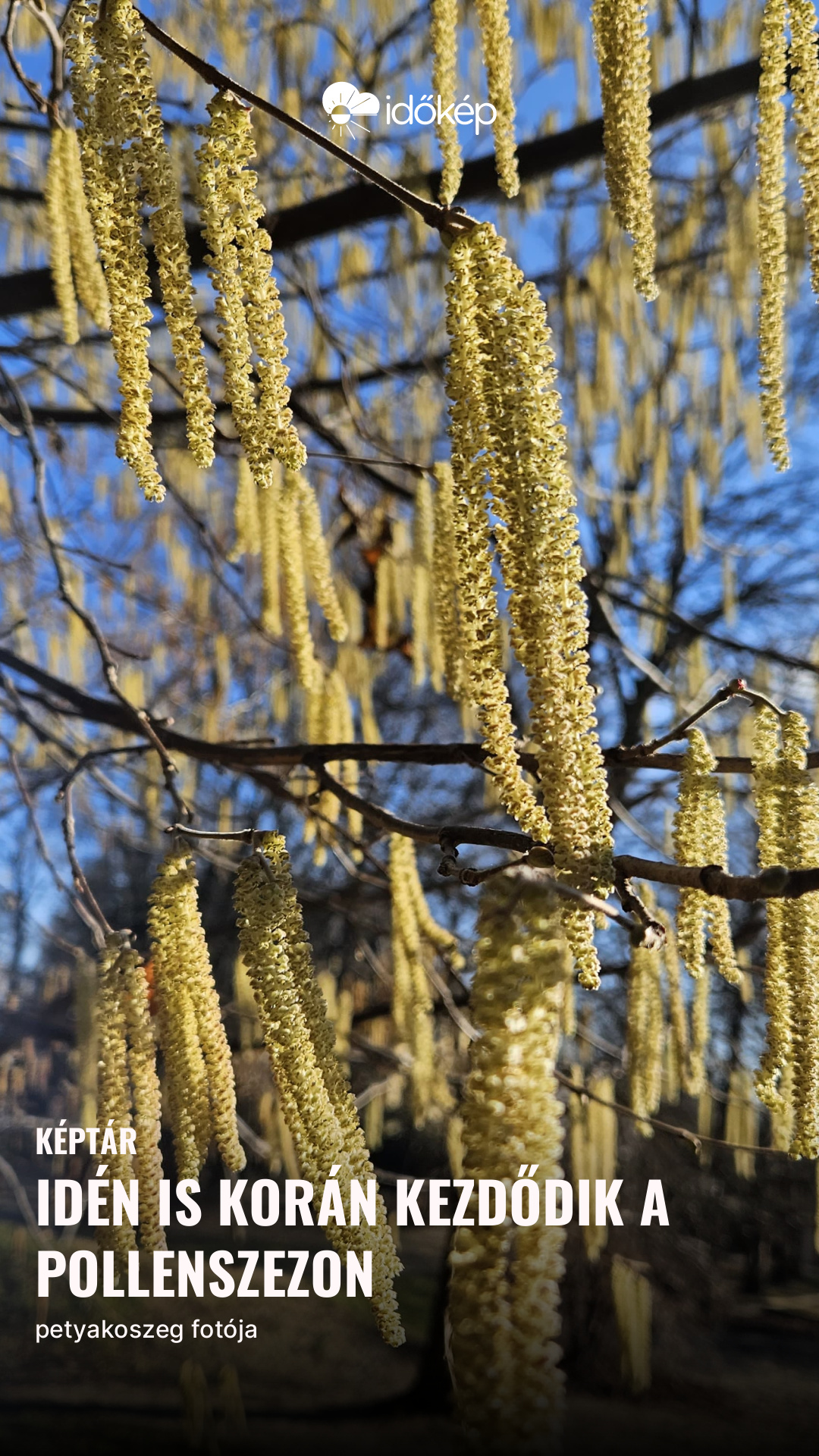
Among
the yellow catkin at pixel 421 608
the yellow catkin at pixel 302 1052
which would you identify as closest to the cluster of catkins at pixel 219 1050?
the yellow catkin at pixel 302 1052

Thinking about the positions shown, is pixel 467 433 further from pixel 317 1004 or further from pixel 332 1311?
pixel 332 1311

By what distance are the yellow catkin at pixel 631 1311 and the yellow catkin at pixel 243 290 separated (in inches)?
133

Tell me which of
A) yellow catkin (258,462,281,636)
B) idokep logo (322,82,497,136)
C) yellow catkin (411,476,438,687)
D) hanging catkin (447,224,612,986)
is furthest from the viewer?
idokep logo (322,82,497,136)

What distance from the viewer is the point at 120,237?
688 millimetres

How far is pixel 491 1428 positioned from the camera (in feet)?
1.31

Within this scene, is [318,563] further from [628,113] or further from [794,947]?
[794,947]

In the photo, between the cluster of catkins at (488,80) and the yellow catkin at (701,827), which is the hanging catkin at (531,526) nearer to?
the yellow catkin at (701,827)

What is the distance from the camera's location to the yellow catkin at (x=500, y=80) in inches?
38.9

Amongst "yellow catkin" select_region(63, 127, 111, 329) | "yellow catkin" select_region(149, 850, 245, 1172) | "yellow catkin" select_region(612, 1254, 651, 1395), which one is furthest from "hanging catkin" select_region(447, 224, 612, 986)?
"yellow catkin" select_region(612, 1254, 651, 1395)

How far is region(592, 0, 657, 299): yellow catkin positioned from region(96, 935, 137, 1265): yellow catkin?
72 cm

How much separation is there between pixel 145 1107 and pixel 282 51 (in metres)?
2.31

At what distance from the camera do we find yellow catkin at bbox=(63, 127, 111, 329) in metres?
1.25

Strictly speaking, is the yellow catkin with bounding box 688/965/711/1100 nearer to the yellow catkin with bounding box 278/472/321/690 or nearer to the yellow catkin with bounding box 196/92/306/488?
the yellow catkin with bounding box 278/472/321/690

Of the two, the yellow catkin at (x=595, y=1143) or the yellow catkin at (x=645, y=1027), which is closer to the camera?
the yellow catkin at (x=645, y=1027)
